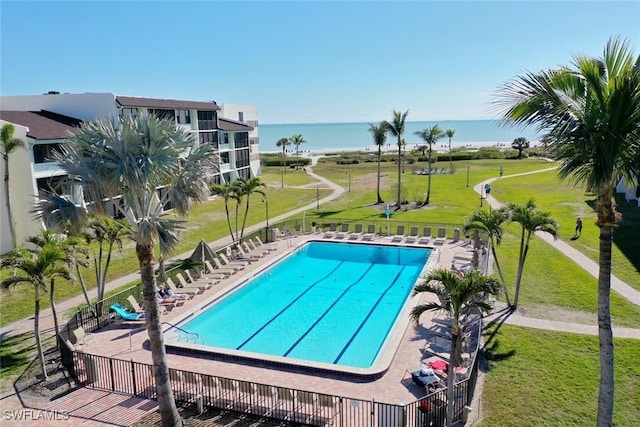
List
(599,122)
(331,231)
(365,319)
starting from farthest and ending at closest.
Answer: (331,231)
(365,319)
(599,122)

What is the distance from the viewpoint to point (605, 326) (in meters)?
9.17

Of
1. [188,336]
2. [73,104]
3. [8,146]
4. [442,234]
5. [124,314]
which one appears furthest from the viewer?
[73,104]

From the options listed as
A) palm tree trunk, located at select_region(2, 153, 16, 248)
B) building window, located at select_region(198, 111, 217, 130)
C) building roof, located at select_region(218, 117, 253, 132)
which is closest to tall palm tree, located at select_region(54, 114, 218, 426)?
palm tree trunk, located at select_region(2, 153, 16, 248)

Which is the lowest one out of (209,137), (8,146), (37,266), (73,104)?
(37,266)

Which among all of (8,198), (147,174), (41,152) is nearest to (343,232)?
(41,152)

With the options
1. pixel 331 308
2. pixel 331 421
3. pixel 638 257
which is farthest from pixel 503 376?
pixel 638 257

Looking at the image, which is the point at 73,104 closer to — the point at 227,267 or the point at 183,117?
the point at 183,117

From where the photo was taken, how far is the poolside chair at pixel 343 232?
3400cm

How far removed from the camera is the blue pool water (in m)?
18.4

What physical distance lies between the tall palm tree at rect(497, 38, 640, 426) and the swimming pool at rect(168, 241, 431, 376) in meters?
9.52

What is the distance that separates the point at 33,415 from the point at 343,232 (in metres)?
24.6

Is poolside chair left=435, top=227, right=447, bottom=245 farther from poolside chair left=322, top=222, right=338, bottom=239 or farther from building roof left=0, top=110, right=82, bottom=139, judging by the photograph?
building roof left=0, top=110, right=82, bottom=139

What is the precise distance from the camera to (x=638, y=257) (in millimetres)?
25594

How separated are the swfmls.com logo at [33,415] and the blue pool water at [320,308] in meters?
6.28
